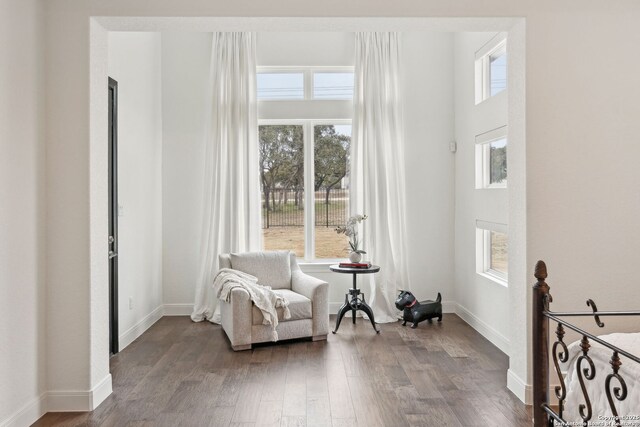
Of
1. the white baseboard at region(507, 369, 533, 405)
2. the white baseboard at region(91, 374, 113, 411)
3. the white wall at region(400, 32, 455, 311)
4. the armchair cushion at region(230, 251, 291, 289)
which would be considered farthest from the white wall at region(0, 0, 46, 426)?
the white wall at region(400, 32, 455, 311)

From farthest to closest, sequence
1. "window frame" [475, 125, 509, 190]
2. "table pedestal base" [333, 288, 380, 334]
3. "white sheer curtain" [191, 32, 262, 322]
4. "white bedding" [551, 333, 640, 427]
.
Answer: "white sheer curtain" [191, 32, 262, 322], "table pedestal base" [333, 288, 380, 334], "window frame" [475, 125, 509, 190], "white bedding" [551, 333, 640, 427]

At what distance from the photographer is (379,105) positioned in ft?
19.7

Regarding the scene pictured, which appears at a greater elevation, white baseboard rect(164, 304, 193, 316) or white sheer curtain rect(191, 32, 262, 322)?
white sheer curtain rect(191, 32, 262, 322)

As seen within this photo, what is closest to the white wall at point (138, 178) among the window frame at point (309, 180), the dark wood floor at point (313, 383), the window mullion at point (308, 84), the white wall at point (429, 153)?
the dark wood floor at point (313, 383)

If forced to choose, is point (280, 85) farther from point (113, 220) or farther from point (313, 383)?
point (313, 383)

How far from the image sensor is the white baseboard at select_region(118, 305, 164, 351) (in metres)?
4.80

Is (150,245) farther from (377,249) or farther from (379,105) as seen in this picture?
(379,105)

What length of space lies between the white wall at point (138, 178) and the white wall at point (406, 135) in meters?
0.16

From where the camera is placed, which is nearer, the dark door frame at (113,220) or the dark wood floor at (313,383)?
the dark wood floor at (313,383)

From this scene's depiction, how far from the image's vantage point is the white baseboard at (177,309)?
6.15 m

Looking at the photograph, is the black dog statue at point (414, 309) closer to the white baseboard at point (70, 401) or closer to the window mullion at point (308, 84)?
the window mullion at point (308, 84)

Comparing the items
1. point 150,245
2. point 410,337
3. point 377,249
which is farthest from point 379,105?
point 150,245

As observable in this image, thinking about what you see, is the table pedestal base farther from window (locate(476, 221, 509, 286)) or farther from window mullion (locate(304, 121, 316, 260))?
window (locate(476, 221, 509, 286))

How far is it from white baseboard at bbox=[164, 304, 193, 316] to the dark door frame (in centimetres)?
155
